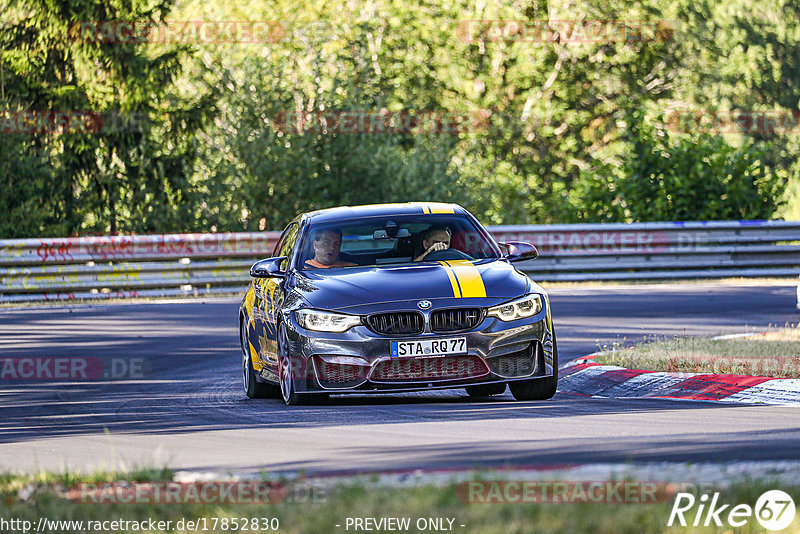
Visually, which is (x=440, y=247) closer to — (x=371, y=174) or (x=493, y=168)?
(x=371, y=174)

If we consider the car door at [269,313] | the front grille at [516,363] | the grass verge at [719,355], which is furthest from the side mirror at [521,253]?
the car door at [269,313]

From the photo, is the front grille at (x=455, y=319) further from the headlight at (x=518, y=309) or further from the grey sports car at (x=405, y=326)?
the headlight at (x=518, y=309)

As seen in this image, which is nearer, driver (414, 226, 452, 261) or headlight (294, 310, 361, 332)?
headlight (294, 310, 361, 332)

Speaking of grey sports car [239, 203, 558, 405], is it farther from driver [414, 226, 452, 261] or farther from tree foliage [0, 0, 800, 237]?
tree foliage [0, 0, 800, 237]

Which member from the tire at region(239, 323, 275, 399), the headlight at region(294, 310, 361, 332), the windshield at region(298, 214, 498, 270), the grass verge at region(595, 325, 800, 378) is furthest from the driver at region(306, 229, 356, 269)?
the grass verge at region(595, 325, 800, 378)

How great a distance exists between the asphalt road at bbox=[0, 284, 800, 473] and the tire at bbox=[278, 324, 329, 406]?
0.34ft

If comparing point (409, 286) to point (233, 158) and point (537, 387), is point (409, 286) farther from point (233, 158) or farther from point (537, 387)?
point (233, 158)

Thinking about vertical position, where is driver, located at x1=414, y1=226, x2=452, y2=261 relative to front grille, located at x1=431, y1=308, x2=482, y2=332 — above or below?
above

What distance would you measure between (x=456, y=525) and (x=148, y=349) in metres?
10.8

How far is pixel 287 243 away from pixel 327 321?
2446 mm

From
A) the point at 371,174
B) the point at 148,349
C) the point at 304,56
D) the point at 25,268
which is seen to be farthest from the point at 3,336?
the point at 304,56

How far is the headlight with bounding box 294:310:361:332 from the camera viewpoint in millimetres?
9836

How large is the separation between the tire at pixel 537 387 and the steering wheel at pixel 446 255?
1.14m

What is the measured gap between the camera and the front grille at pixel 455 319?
9.80m
